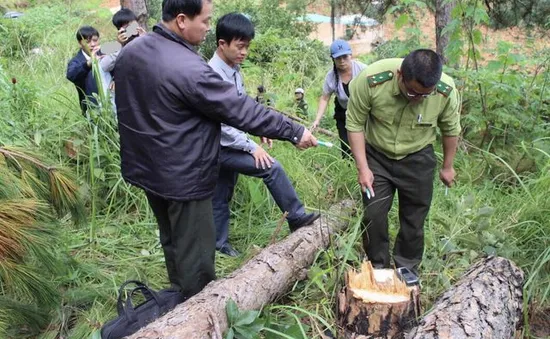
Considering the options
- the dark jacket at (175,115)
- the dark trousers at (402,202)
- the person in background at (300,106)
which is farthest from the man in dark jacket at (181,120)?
the person in background at (300,106)

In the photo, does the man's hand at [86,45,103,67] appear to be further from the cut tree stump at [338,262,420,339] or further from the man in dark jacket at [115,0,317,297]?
the cut tree stump at [338,262,420,339]

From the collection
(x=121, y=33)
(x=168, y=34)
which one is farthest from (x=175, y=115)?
(x=121, y=33)

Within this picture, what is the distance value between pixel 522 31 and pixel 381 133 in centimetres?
1026

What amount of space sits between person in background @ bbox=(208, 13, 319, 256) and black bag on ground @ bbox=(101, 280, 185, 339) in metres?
0.89

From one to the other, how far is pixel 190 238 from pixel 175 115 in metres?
0.60

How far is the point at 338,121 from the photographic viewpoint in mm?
4891

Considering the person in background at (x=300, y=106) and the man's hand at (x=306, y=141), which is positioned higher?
the man's hand at (x=306, y=141)

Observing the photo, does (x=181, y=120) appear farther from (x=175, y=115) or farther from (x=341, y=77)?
(x=341, y=77)

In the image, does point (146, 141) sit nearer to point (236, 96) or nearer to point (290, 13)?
point (236, 96)

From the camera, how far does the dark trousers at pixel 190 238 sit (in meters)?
2.37

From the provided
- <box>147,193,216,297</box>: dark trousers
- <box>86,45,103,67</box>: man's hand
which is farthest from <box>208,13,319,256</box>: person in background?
<box>86,45,103,67</box>: man's hand

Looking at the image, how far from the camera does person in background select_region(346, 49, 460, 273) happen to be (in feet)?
9.12

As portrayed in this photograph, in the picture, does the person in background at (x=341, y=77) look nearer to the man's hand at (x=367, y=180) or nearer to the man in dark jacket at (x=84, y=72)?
the man's hand at (x=367, y=180)

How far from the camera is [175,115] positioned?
221 cm
